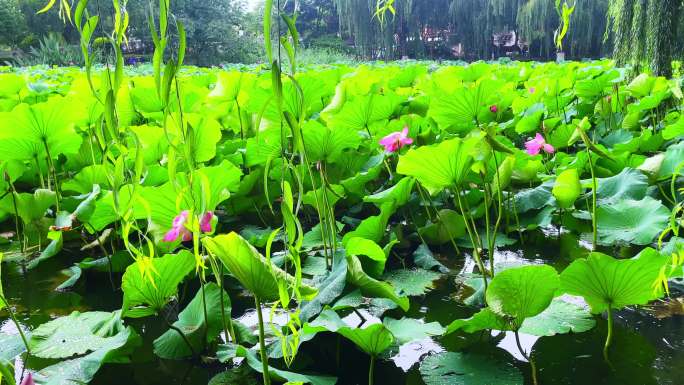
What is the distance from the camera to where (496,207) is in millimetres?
1372

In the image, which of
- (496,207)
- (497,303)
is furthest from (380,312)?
(496,207)

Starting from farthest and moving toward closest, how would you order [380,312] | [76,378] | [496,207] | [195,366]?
[496,207]
[380,312]
[195,366]
[76,378]

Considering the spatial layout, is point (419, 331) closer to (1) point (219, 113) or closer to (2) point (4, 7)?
(1) point (219, 113)

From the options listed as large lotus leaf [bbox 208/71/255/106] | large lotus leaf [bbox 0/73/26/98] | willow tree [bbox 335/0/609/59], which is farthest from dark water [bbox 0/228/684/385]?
willow tree [bbox 335/0/609/59]

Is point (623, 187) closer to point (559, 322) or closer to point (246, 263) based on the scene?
point (559, 322)

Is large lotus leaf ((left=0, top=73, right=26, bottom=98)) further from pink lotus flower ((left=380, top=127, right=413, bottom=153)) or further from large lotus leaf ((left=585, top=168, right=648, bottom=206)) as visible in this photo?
large lotus leaf ((left=585, top=168, right=648, bottom=206))

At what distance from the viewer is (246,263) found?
599mm

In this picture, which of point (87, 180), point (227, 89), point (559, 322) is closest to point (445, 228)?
point (559, 322)

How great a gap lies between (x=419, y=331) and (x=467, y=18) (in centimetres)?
1686

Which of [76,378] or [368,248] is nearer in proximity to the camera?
[76,378]

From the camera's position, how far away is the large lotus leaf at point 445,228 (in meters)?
1.27

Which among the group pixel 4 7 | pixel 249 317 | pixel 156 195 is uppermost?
pixel 4 7

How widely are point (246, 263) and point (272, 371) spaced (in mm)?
146

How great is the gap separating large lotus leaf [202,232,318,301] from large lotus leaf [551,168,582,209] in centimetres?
72
